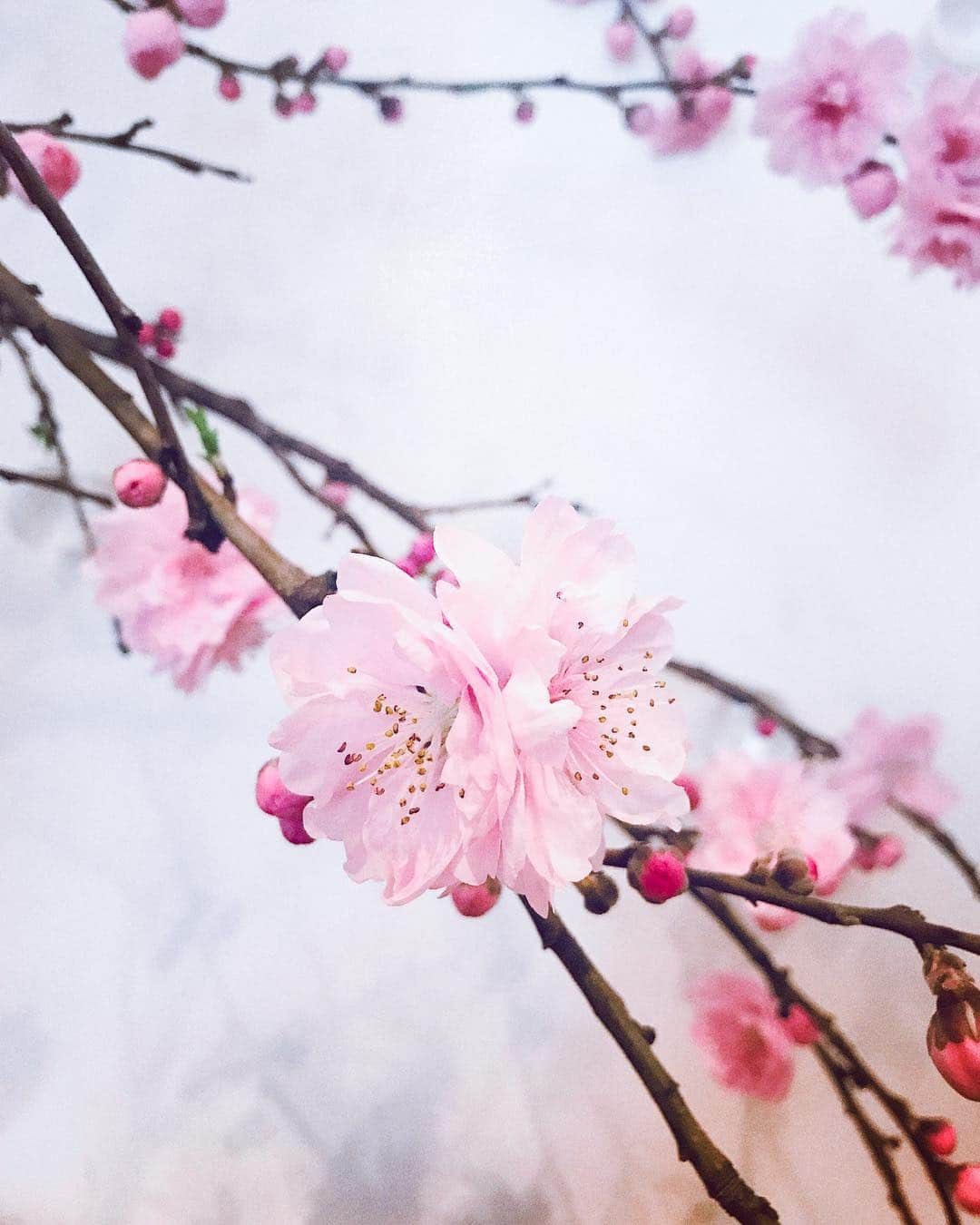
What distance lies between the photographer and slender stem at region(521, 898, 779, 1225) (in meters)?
0.44

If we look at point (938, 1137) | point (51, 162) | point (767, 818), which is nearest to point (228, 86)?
point (51, 162)

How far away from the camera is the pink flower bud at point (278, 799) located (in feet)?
1.40

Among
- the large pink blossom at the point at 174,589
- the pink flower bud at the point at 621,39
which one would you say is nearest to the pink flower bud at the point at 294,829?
the large pink blossom at the point at 174,589

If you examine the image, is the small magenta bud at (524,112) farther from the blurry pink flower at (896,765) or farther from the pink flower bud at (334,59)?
the blurry pink flower at (896,765)

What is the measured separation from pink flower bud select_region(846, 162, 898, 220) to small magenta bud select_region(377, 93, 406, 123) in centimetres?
40

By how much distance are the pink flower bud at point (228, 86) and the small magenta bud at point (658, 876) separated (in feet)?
2.30

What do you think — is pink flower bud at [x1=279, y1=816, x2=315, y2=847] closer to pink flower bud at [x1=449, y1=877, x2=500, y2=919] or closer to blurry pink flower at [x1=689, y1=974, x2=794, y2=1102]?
pink flower bud at [x1=449, y1=877, x2=500, y2=919]

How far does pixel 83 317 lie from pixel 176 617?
266mm

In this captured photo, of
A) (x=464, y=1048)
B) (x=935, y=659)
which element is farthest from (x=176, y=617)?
(x=935, y=659)

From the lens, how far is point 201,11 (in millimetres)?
729

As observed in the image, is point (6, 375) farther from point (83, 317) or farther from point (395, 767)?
point (395, 767)

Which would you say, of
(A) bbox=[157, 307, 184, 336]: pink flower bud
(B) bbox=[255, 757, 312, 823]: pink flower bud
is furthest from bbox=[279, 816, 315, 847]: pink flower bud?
(A) bbox=[157, 307, 184, 336]: pink flower bud

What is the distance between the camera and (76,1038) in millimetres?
622

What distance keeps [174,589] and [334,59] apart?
19.2 inches
